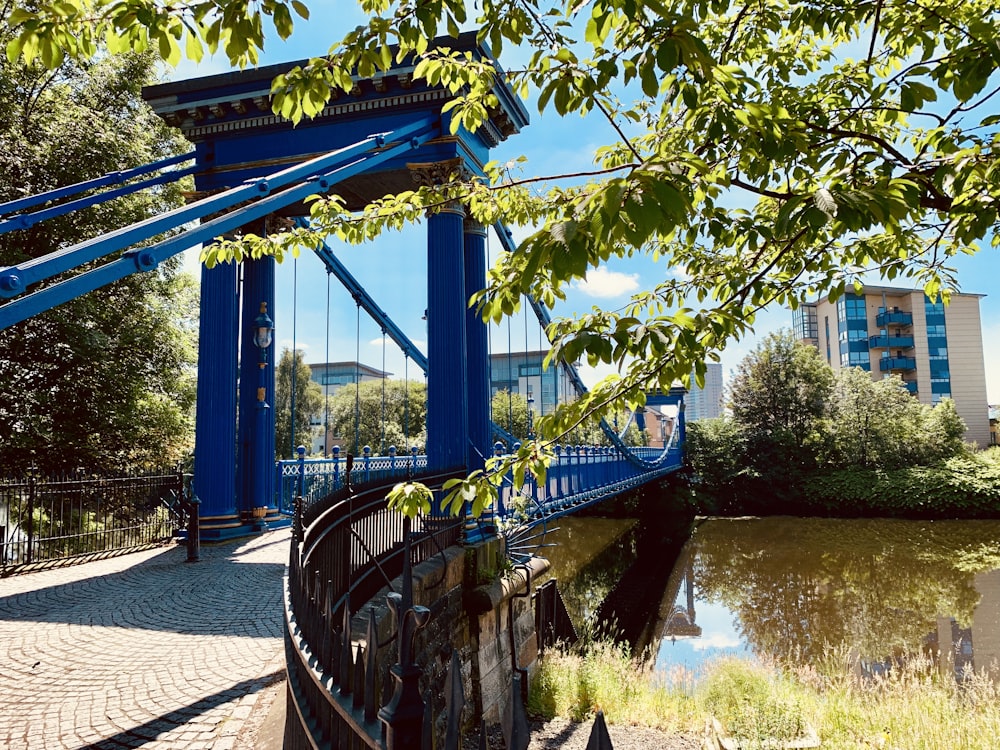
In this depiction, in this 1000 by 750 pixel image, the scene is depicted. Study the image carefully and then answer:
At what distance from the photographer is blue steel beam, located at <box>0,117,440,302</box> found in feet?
12.0

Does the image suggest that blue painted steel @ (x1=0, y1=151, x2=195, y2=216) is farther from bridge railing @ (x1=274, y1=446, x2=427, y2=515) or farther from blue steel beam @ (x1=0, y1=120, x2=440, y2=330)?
bridge railing @ (x1=274, y1=446, x2=427, y2=515)

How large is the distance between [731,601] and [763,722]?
988 cm

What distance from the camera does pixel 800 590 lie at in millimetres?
15961

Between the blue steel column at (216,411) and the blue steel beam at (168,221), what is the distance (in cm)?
225

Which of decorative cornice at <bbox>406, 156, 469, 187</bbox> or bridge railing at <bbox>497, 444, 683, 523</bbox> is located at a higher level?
decorative cornice at <bbox>406, 156, 469, 187</bbox>

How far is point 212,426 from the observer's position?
895 cm

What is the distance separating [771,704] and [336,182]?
7990 mm

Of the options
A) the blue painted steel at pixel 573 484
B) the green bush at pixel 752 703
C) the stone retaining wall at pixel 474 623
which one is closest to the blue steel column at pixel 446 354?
the blue painted steel at pixel 573 484

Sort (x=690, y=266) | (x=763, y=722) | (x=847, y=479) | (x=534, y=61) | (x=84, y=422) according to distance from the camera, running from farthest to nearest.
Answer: (x=847, y=479), (x=84, y=422), (x=763, y=722), (x=690, y=266), (x=534, y=61)

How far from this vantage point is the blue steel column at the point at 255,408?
33.3 ft

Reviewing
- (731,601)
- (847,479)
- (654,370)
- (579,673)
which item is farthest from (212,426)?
(847,479)

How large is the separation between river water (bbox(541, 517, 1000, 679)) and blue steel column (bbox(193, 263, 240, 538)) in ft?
23.0

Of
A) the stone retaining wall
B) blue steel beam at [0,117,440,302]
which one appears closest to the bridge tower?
blue steel beam at [0,117,440,302]

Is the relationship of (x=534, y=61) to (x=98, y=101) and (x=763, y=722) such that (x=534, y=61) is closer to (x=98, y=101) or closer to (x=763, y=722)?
(x=763, y=722)
